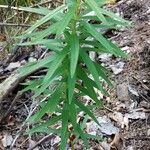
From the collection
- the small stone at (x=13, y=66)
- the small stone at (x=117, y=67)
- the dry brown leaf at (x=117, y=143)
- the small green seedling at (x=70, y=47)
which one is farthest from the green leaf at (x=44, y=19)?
the small stone at (x=13, y=66)

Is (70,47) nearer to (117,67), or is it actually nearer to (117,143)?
(117,143)

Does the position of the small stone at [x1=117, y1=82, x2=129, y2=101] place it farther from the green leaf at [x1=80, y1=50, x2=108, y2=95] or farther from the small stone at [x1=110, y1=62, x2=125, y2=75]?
the green leaf at [x1=80, y1=50, x2=108, y2=95]

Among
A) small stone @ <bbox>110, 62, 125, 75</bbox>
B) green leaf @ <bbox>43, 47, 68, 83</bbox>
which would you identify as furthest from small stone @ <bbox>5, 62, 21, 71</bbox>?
green leaf @ <bbox>43, 47, 68, 83</bbox>

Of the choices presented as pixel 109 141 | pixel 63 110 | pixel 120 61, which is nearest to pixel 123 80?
pixel 120 61

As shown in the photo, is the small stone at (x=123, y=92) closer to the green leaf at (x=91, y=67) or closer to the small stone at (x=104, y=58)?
the small stone at (x=104, y=58)

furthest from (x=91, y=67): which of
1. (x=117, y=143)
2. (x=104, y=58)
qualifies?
(x=104, y=58)

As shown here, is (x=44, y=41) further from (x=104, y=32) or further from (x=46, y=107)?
(x=104, y=32)
